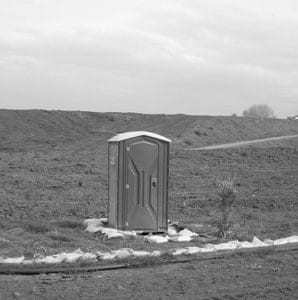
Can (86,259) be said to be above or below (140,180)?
below

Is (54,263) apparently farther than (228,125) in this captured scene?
No

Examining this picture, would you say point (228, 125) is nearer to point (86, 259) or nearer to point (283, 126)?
point (283, 126)

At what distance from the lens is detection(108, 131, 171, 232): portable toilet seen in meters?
11.2

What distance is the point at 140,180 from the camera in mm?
11312

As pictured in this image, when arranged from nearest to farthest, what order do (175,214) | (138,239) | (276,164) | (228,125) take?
(138,239) → (175,214) → (276,164) → (228,125)

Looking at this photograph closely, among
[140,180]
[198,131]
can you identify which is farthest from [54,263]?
[198,131]

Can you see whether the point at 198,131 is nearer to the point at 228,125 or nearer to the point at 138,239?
the point at 228,125

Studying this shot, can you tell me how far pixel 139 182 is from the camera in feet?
37.1

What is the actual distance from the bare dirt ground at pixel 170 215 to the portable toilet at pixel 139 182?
0.77 m

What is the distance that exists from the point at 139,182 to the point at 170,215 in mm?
2987

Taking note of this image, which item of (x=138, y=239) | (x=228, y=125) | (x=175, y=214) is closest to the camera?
(x=138, y=239)

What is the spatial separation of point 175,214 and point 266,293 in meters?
7.13

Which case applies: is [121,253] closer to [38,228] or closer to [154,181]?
[38,228]

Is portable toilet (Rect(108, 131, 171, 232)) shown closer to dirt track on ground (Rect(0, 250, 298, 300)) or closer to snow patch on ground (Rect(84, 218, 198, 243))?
snow patch on ground (Rect(84, 218, 198, 243))
